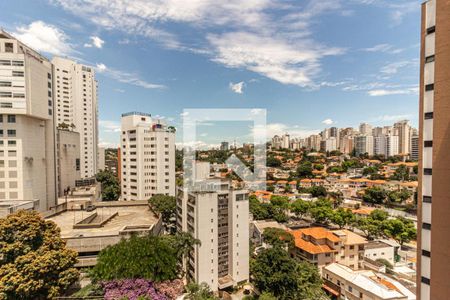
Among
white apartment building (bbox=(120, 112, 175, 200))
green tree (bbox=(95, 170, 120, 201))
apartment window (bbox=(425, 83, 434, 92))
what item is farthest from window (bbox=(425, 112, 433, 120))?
green tree (bbox=(95, 170, 120, 201))

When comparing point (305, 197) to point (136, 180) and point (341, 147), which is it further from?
point (341, 147)

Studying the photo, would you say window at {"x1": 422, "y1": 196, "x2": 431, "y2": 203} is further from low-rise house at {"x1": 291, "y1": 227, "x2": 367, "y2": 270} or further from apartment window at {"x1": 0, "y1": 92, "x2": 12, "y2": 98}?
apartment window at {"x1": 0, "y1": 92, "x2": 12, "y2": 98}

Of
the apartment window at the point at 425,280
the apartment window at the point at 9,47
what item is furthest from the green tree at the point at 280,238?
the apartment window at the point at 9,47

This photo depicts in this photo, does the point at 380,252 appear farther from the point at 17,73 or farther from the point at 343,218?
the point at 17,73

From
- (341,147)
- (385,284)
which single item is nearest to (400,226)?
(385,284)

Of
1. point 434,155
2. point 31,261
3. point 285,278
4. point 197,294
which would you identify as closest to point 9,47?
point 31,261

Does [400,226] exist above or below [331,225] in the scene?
above
